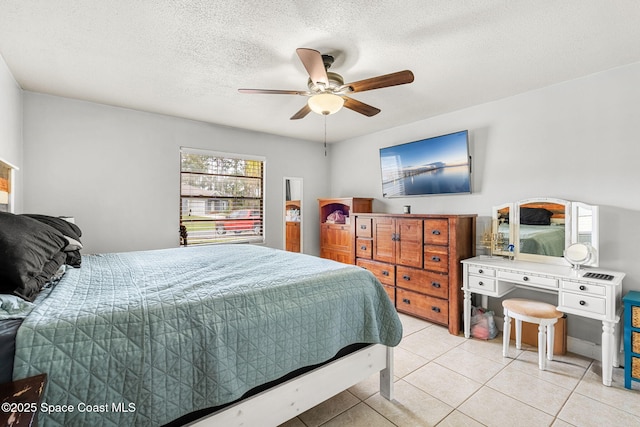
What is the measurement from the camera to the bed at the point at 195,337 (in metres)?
1.01

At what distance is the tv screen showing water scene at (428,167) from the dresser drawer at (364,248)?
2.80ft

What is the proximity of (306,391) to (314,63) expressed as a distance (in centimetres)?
203

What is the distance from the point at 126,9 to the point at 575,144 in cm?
382

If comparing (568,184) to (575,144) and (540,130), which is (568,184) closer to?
(575,144)

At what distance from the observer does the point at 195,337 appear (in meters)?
1.23

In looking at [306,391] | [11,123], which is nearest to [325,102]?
[306,391]

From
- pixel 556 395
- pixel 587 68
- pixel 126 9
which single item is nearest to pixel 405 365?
pixel 556 395

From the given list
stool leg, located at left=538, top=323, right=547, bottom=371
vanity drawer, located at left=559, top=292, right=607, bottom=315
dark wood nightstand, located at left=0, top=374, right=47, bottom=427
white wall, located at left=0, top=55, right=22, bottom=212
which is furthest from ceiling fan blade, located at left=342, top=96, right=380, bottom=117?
white wall, located at left=0, top=55, right=22, bottom=212

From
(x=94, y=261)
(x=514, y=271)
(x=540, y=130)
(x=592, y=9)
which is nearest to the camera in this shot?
(x=592, y=9)

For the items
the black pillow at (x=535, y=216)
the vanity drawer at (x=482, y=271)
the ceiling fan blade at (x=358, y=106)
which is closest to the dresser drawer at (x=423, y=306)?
the vanity drawer at (x=482, y=271)

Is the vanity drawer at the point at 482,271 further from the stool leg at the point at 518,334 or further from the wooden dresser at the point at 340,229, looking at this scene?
the wooden dresser at the point at 340,229

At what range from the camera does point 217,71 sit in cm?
258

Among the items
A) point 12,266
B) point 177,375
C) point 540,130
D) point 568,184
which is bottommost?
point 177,375

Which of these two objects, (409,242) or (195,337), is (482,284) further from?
(195,337)
